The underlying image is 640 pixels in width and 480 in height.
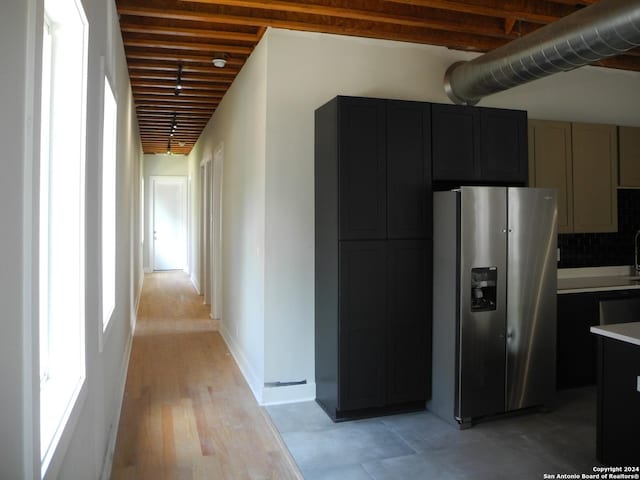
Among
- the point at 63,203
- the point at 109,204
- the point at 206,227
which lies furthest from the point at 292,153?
the point at 206,227

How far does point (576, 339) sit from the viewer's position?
404 centimetres

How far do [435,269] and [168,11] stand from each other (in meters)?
2.59

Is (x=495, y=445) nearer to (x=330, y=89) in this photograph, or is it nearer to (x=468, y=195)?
(x=468, y=195)

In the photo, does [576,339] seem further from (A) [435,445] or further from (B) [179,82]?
(B) [179,82]

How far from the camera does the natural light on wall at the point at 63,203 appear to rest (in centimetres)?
189

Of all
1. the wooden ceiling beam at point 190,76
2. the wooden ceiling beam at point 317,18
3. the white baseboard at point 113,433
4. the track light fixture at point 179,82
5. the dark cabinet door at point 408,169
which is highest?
the wooden ceiling beam at point 190,76

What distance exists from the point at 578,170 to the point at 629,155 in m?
0.65

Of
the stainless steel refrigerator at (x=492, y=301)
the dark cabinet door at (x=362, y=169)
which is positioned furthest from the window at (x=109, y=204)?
the stainless steel refrigerator at (x=492, y=301)

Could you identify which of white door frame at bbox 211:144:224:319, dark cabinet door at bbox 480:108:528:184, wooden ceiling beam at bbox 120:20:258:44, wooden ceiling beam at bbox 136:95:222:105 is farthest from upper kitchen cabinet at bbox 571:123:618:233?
white door frame at bbox 211:144:224:319

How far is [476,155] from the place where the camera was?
12.2ft

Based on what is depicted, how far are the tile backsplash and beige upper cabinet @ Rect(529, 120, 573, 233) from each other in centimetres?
45

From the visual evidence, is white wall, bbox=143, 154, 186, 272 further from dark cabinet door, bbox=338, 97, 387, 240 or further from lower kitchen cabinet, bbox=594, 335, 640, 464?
lower kitchen cabinet, bbox=594, 335, 640, 464

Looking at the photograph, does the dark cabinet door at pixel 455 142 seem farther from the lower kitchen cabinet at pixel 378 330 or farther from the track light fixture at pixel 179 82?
the track light fixture at pixel 179 82

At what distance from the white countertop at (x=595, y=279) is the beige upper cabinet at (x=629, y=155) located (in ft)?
2.95
